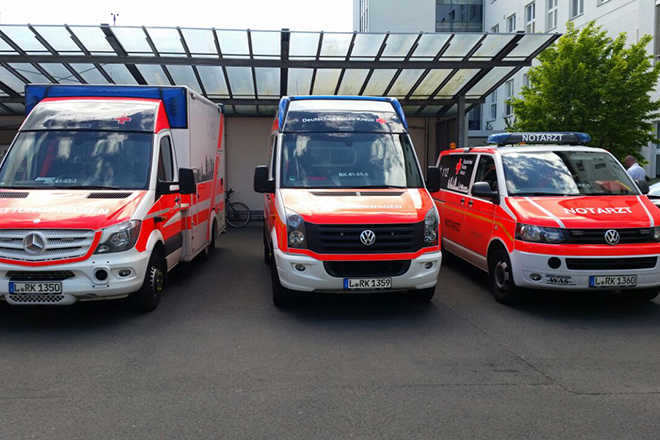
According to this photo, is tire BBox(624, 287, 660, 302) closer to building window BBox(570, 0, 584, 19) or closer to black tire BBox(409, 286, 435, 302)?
black tire BBox(409, 286, 435, 302)

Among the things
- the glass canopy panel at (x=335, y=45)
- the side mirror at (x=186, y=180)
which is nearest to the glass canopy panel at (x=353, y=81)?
the glass canopy panel at (x=335, y=45)

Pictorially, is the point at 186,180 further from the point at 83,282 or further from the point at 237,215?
the point at 237,215

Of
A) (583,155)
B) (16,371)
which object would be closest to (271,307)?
(16,371)

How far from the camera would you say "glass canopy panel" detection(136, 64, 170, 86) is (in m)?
15.0

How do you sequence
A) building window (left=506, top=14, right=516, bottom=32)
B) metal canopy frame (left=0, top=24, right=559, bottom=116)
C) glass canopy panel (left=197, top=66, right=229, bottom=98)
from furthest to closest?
building window (left=506, top=14, right=516, bottom=32), glass canopy panel (left=197, top=66, right=229, bottom=98), metal canopy frame (left=0, top=24, right=559, bottom=116)

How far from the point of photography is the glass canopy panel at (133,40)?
13.2 m

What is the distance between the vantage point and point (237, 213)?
63.0ft

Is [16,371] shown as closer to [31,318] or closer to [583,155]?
[31,318]

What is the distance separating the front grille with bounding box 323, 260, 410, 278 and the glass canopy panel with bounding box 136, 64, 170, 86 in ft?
32.2

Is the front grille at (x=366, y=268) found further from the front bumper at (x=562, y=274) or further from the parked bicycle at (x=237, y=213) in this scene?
the parked bicycle at (x=237, y=213)

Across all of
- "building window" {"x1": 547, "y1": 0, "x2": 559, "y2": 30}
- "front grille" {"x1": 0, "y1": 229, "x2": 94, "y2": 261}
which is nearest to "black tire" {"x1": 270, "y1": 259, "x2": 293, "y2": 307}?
"front grille" {"x1": 0, "y1": 229, "x2": 94, "y2": 261}

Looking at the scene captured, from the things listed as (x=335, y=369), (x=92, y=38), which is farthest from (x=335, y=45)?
(x=335, y=369)

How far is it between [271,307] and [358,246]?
1550 mm

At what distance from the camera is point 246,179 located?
20.2 meters
